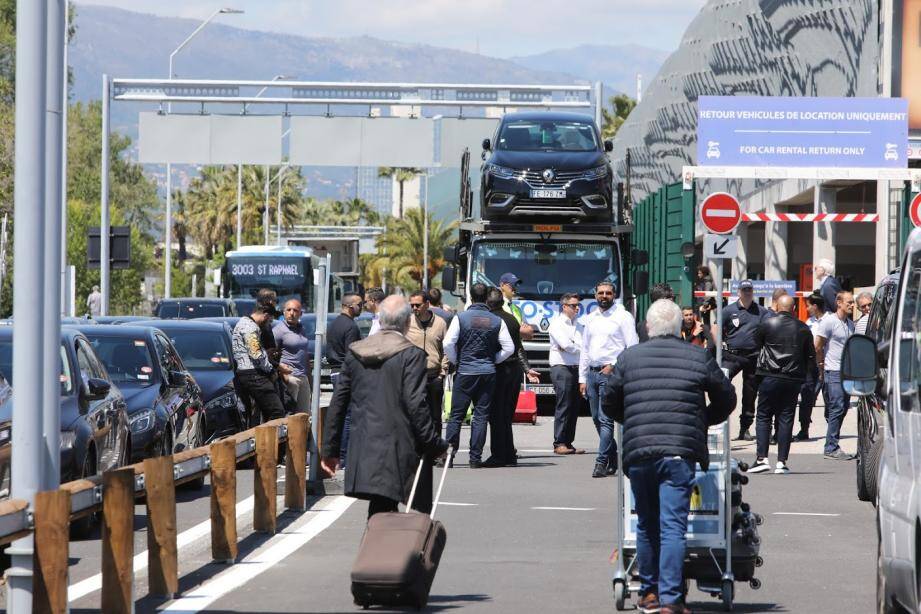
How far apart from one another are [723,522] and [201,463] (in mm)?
3432

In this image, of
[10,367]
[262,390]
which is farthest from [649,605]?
[262,390]

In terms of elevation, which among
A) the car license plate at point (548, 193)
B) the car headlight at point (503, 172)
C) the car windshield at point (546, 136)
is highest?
the car windshield at point (546, 136)

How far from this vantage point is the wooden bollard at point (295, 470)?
1354 cm

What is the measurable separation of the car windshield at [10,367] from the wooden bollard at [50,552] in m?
5.05

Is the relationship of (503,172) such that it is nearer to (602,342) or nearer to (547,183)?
(547,183)

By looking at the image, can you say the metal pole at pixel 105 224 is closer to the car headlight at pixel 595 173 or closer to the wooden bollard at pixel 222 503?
the car headlight at pixel 595 173

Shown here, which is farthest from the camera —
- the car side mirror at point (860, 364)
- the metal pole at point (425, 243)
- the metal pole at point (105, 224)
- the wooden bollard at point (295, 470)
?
the metal pole at point (425, 243)

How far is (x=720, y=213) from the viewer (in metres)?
21.0

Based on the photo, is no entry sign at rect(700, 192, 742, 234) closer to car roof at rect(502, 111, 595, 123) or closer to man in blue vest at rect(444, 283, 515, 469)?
man in blue vest at rect(444, 283, 515, 469)

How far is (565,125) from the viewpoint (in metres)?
26.7

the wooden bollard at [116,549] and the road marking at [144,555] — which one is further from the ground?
the wooden bollard at [116,549]

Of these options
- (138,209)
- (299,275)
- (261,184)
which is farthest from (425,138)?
(261,184)

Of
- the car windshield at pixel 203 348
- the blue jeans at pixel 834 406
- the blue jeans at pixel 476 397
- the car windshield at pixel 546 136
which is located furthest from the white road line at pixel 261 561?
the car windshield at pixel 546 136

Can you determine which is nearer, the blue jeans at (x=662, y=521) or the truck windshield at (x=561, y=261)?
the blue jeans at (x=662, y=521)
